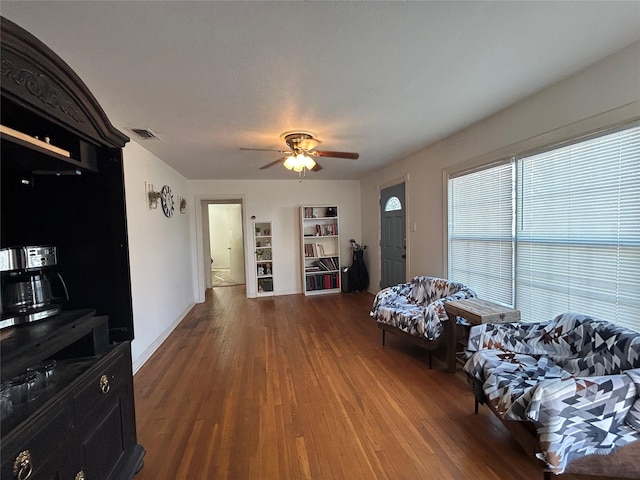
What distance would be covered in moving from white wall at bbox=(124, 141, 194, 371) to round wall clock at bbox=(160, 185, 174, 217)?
7cm

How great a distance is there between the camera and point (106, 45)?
147 centimetres

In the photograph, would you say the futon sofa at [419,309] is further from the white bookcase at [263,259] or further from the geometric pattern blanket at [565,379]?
the white bookcase at [263,259]

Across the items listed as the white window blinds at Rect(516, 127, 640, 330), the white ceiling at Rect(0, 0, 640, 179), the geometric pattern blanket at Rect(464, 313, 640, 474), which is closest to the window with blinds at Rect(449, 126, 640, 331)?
the white window blinds at Rect(516, 127, 640, 330)

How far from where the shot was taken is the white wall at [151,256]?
2844 mm

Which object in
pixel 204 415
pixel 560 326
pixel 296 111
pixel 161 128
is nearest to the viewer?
pixel 560 326

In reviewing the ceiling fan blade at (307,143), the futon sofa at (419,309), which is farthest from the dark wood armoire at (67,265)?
the futon sofa at (419,309)

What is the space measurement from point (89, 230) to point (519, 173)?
10.4 ft

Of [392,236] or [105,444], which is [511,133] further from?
[105,444]

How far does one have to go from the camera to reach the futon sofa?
263 cm

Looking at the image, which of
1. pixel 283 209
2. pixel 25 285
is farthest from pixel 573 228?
pixel 283 209

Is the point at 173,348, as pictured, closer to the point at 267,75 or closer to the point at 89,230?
the point at 89,230

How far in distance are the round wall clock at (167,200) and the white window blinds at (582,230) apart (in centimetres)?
401

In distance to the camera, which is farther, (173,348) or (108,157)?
(173,348)

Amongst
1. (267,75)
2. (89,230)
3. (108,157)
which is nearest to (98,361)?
(89,230)
